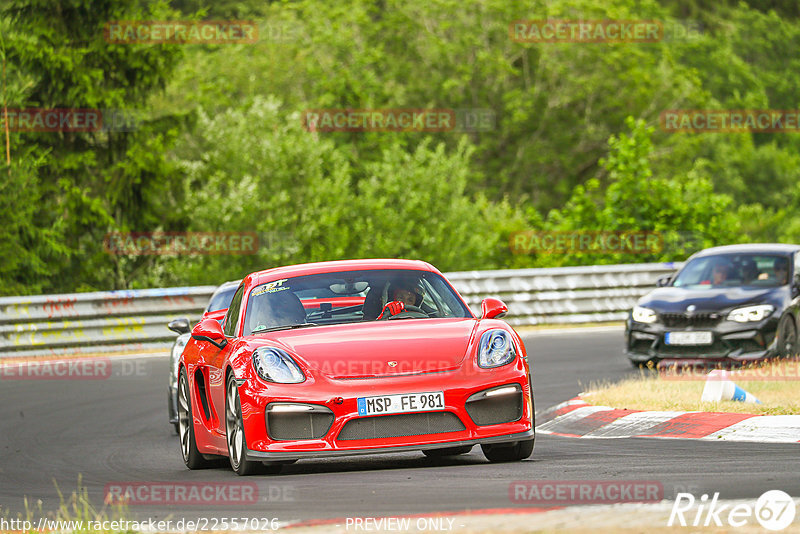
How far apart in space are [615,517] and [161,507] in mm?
2657

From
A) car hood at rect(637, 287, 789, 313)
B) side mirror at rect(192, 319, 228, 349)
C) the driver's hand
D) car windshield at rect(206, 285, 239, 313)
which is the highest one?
the driver's hand

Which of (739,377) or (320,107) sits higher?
(320,107)

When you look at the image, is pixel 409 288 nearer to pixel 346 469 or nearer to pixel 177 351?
pixel 346 469

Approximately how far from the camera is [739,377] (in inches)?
544

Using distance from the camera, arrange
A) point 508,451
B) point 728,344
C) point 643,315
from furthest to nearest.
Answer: point 643,315 < point 728,344 < point 508,451

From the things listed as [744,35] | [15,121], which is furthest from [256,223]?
[744,35]

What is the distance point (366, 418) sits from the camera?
27.3ft

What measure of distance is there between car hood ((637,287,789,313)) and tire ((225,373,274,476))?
320 inches

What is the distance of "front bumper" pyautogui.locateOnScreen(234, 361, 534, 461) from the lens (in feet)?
27.3

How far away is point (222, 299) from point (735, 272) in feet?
22.0

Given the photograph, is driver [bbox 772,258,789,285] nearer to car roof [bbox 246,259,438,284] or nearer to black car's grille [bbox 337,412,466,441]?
car roof [bbox 246,259,438,284]

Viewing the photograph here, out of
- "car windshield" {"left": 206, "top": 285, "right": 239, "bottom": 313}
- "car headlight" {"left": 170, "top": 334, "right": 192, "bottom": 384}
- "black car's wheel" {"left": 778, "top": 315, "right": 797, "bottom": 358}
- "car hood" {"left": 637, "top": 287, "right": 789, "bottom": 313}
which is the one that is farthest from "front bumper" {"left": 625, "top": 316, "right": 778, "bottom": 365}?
"car headlight" {"left": 170, "top": 334, "right": 192, "bottom": 384}

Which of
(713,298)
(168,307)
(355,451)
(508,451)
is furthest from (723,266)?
(355,451)

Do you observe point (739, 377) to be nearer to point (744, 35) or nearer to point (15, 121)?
point (15, 121)
